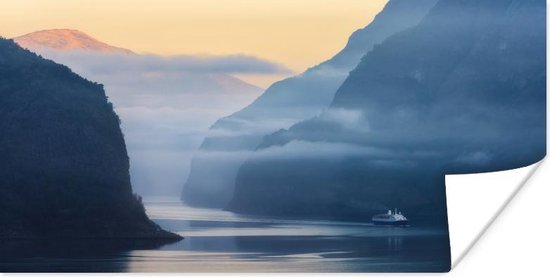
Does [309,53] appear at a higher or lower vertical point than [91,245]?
higher

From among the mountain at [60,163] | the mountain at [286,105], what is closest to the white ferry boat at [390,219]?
the mountain at [286,105]

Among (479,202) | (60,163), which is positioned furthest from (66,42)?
(479,202)

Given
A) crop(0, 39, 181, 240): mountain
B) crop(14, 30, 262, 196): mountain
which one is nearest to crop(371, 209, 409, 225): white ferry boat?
crop(14, 30, 262, 196): mountain

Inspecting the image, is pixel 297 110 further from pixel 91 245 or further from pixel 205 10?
pixel 91 245

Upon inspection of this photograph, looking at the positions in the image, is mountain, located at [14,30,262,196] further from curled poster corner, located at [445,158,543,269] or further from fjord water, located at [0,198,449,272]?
curled poster corner, located at [445,158,543,269]

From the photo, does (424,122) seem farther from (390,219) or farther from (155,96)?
(155,96)

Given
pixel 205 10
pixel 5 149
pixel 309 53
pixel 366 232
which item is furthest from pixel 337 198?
pixel 5 149

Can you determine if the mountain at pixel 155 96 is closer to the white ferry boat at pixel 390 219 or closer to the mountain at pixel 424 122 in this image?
the mountain at pixel 424 122
